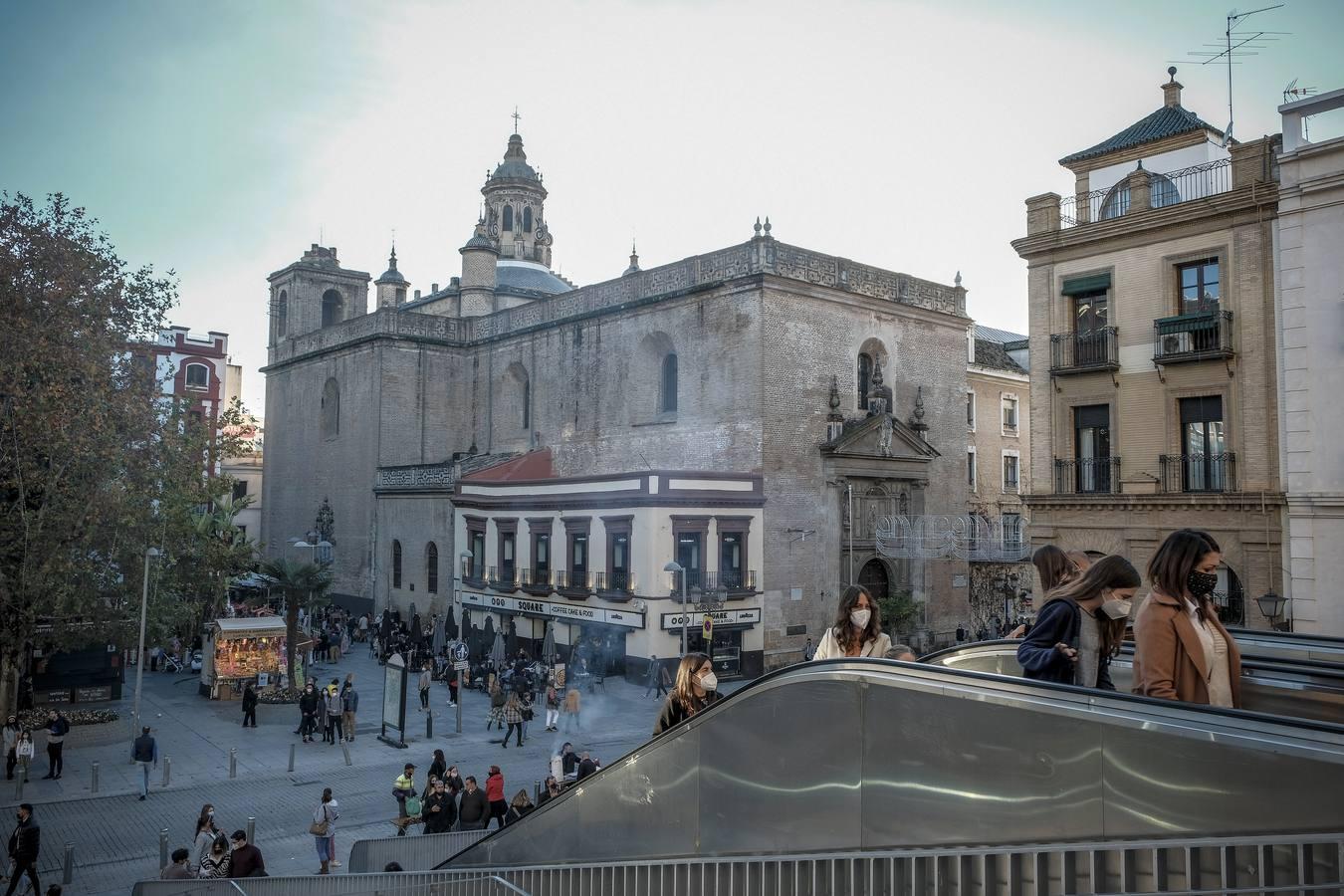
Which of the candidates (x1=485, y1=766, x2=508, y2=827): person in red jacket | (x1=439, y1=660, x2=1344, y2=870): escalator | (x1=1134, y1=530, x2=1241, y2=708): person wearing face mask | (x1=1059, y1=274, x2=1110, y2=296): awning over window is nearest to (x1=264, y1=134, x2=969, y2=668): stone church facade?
(x1=1059, y1=274, x2=1110, y2=296): awning over window

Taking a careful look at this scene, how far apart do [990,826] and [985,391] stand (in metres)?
42.0

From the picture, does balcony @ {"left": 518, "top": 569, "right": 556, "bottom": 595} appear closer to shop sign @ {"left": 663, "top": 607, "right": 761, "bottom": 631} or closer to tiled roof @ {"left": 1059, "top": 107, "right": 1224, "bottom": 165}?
shop sign @ {"left": 663, "top": 607, "right": 761, "bottom": 631}

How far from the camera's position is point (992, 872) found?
4.56m

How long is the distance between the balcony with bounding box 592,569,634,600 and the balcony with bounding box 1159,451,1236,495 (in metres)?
14.5

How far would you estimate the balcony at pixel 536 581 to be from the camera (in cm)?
3091

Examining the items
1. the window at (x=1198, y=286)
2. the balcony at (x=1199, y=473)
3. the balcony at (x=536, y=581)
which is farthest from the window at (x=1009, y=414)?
the balcony at (x=1199, y=473)

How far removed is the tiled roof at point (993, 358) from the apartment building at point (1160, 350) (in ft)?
72.6

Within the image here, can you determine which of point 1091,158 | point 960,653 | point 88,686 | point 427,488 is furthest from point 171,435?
point 1091,158

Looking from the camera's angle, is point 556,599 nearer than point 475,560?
Yes

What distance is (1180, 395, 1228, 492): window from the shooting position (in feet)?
64.0

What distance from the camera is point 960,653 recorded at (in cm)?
670

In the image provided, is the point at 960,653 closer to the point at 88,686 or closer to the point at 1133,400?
the point at 1133,400

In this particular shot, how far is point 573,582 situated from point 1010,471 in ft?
79.8

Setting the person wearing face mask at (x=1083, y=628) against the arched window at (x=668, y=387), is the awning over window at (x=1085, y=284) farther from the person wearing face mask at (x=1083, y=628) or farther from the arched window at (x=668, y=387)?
the person wearing face mask at (x=1083, y=628)
